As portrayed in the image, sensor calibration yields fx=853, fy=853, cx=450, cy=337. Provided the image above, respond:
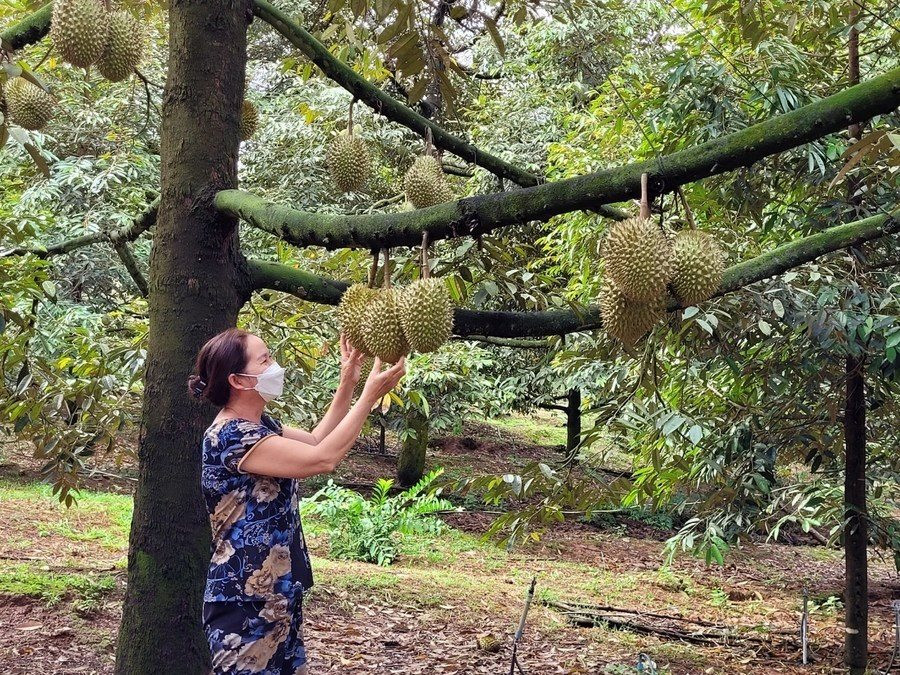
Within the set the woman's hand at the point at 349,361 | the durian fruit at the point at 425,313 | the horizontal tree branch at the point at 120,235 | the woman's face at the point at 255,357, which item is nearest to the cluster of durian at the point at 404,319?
the durian fruit at the point at 425,313

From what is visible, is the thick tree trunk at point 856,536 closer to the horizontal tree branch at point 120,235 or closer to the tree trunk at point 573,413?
the horizontal tree branch at point 120,235

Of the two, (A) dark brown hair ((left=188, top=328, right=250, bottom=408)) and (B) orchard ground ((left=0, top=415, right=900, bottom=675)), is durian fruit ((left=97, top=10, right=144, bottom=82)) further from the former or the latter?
(B) orchard ground ((left=0, top=415, right=900, bottom=675))

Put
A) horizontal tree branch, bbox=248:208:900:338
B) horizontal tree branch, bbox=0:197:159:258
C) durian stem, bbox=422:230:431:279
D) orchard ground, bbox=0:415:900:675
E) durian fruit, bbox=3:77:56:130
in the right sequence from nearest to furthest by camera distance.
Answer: durian stem, bbox=422:230:431:279, horizontal tree branch, bbox=248:208:900:338, durian fruit, bbox=3:77:56:130, horizontal tree branch, bbox=0:197:159:258, orchard ground, bbox=0:415:900:675

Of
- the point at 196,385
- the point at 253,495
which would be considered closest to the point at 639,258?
the point at 253,495

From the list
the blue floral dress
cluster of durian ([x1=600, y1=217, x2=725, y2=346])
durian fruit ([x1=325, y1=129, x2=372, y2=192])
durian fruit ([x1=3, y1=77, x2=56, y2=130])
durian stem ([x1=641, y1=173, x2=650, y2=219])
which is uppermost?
durian fruit ([x1=3, y1=77, x2=56, y2=130])

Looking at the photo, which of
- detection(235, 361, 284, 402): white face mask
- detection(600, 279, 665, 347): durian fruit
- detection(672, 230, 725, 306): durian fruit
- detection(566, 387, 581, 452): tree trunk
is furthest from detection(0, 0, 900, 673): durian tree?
detection(566, 387, 581, 452): tree trunk

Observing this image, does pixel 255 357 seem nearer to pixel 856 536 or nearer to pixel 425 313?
pixel 425 313

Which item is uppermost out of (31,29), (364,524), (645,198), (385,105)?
(31,29)

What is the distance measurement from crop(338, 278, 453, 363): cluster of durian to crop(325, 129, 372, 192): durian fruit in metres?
0.71

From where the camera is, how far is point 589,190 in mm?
1691

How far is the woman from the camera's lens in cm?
216

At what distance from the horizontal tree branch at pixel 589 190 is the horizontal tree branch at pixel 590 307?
269mm

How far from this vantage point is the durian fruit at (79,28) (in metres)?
2.35

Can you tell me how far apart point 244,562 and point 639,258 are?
128cm
